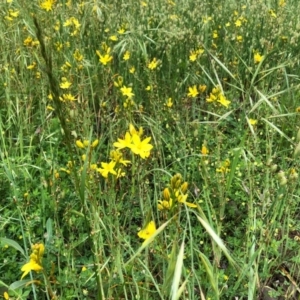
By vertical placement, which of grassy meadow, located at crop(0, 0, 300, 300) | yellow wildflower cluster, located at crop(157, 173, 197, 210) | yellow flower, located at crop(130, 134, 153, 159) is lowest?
grassy meadow, located at crop(0, 0, 300, 300)

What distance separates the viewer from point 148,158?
1687 millimetres

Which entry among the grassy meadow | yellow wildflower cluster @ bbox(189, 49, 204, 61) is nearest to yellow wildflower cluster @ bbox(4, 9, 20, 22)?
the grassy meadow

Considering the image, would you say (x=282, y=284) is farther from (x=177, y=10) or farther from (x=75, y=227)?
(x=177, y=10)

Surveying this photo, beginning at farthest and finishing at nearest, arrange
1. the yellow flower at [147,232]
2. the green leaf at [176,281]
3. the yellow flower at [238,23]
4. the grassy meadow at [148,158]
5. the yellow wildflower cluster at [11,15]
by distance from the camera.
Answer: the yellow flower at [238,23], the yellow wildflower cluster at [11,15], the grassy meadow at [148,158], the yellow flower at [147,232], the green leaf at [176,281]

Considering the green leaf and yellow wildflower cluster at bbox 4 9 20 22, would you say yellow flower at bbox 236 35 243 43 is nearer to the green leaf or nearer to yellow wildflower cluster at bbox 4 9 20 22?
yellow wildflower cluster at bbox 4 9 20 22

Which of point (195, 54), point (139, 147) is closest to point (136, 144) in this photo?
point (139, 147)

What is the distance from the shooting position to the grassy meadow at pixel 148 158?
113 centimetres

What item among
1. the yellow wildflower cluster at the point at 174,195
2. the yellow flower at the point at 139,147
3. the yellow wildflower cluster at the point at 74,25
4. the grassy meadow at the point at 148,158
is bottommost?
the grassy meadow at the point at 148,158

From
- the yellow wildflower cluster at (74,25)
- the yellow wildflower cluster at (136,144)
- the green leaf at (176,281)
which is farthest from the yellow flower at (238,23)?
the green leaf at (176,281)

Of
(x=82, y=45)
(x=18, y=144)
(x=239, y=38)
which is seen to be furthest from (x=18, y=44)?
(x=239, y=38)

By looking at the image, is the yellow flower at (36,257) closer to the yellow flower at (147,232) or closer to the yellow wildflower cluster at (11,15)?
the yellow flower at (147,232)

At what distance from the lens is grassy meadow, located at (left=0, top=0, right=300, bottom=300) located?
3.70 feet

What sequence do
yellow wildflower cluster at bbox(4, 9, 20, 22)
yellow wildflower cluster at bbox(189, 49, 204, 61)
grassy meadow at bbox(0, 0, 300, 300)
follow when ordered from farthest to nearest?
yellow wildflower cluster at bbox(4, 9, 20, 22) < yellow wildflower cluster at bbox(189, 49, 204, 61) < grassy meadow at bbox(0, 0, 300, 300)

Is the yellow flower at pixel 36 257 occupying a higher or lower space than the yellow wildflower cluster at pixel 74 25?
lower
